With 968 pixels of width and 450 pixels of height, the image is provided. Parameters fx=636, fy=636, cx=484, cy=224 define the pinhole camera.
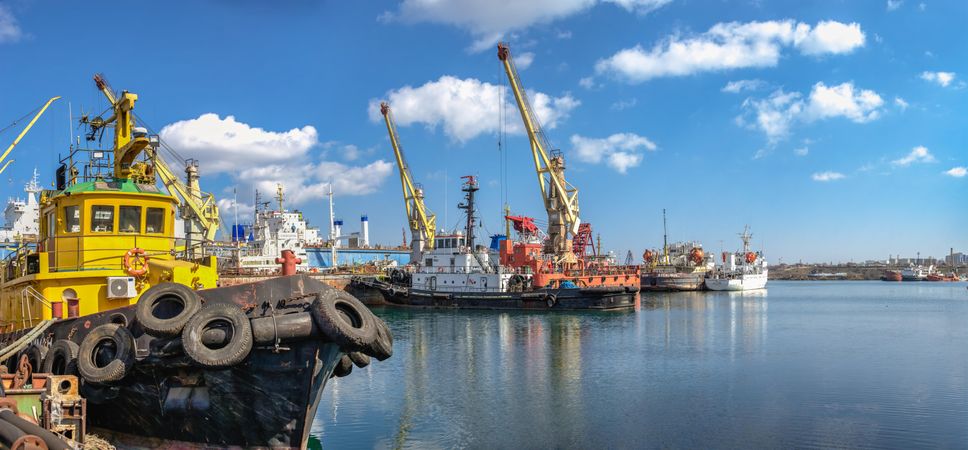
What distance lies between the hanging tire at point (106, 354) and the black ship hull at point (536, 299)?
38.2 metres

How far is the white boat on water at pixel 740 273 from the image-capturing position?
82062 mm

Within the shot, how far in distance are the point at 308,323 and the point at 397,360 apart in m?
16.8


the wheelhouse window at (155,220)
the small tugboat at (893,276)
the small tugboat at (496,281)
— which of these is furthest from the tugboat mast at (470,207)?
the small tugboat at (893,276)

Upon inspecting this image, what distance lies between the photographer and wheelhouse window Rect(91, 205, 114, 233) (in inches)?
481

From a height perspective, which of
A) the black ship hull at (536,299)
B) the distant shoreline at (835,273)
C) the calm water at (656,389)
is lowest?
the distant shoreline at (835,273)

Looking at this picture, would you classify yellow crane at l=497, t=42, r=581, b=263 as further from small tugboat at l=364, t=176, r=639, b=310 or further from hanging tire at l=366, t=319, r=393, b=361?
hanging tire at l=366, t=319, r=393, b=361

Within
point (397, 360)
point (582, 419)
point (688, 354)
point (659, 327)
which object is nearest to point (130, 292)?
point (582, 419)

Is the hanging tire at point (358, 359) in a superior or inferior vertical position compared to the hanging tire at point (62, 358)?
inferior

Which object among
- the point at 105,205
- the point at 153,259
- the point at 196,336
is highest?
the point at 105,205

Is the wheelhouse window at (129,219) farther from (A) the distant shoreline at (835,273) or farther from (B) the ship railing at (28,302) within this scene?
(A) the distant shoreline at (835,273)

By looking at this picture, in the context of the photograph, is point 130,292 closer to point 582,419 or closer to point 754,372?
point 582,419

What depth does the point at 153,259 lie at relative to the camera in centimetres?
1236

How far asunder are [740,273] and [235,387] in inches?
3341

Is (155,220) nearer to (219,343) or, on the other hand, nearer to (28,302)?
(28,302)
